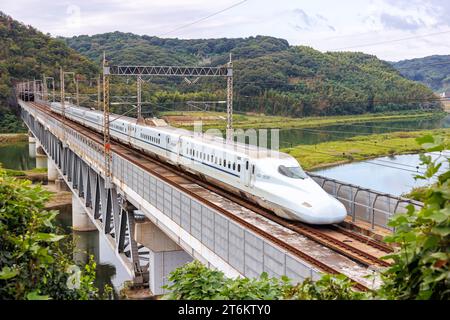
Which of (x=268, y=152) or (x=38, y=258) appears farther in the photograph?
(x=268, y=152)

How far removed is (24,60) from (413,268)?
138578 mm

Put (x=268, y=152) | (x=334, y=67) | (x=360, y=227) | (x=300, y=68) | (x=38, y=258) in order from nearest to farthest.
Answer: (x=38, y=258) < (x=360, y=227) < (x=268, y=152) < (x=300, y=68) < (x=334, y=67)

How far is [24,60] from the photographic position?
5197 inches

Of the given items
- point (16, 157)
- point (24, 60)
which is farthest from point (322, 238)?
point (24, 60)

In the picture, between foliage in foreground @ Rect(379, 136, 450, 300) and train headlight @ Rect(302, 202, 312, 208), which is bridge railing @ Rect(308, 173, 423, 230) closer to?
train headlight @ Rect(302, 202, 312, 208)

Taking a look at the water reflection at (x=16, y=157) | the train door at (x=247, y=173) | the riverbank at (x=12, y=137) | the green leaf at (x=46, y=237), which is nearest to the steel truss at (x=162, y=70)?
the train door at (x=247, y=173)

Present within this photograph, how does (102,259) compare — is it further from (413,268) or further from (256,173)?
(413,268)

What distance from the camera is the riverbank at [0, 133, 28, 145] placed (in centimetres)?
10838

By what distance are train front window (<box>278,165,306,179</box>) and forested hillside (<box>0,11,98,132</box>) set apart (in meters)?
108

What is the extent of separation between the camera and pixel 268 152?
2080 cm

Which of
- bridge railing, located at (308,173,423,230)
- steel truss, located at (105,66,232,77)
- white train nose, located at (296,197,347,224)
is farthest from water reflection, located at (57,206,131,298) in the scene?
white train nose, located at (296,197,347,224)
